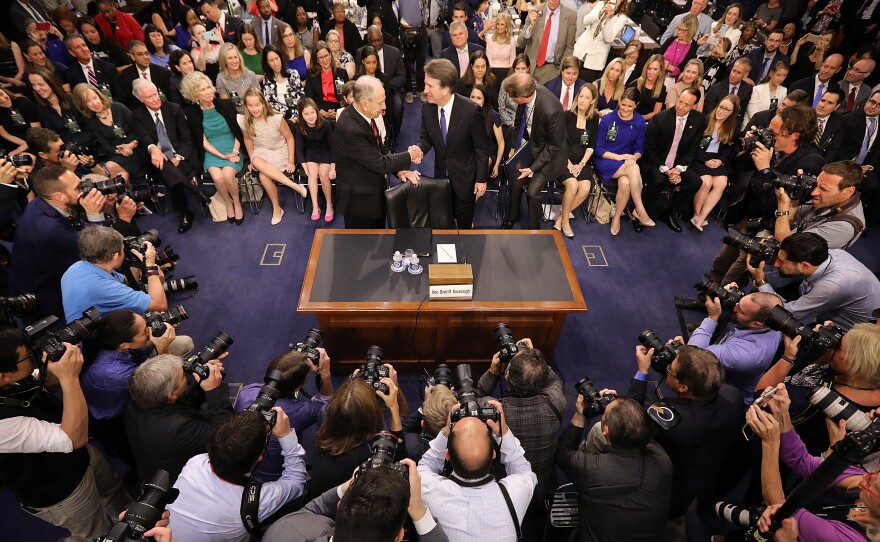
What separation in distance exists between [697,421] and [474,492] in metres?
1.21

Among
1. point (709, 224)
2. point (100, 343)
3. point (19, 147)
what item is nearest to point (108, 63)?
point (19, 147)

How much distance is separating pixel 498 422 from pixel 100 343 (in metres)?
2.20

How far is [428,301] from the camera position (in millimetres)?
3330

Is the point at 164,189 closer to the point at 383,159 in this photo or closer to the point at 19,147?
the point at 19,147

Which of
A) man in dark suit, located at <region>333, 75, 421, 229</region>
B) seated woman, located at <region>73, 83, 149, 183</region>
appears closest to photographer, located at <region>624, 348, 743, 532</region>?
man in dark suit, located at <region>333, 75, 421, 229</region>

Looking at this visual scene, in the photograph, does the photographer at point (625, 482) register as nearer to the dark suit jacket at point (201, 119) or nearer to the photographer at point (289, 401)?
the photographer at point (289, 401)

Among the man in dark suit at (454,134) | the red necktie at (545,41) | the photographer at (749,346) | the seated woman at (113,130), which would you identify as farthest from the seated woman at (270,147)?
the photographer at (749,346)

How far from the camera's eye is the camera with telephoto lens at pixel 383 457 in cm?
196

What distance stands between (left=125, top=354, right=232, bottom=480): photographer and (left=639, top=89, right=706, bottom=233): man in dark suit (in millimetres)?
4827

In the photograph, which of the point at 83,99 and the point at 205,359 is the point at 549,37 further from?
the point at 205,359

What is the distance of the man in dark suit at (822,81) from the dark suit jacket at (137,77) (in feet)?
23.5

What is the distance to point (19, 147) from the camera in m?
5.06

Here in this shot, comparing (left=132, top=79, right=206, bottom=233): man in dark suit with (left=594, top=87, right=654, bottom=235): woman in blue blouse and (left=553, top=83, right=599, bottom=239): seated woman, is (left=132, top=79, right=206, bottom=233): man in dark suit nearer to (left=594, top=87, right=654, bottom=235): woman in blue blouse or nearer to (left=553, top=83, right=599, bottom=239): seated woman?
(left=553, top=83, right=599, bottom=239): seated woman

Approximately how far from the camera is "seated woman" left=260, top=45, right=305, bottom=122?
→ 5554 millimetres
